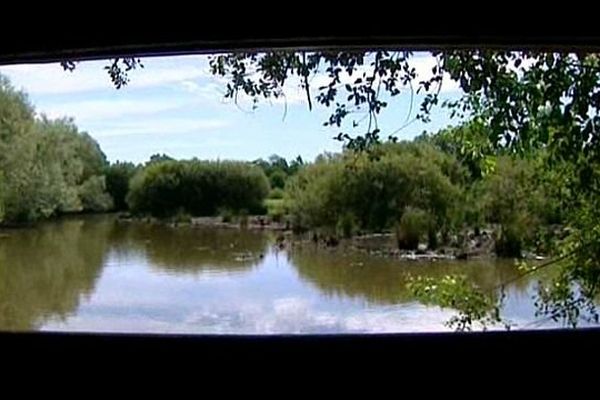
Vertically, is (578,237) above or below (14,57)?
below

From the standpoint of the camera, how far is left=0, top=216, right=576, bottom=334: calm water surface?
10.2 ft

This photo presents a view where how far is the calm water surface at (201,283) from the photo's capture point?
3104 millimetres

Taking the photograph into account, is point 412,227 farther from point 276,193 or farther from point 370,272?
point 276,193

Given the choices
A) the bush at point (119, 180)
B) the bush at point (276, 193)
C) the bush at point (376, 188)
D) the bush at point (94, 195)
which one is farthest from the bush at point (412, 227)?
the bush at point (94, 195)

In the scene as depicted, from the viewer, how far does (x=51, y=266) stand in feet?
10.4

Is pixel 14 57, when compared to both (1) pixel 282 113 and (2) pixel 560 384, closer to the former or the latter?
(1) pixel 282 113

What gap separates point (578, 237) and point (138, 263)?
2.14m

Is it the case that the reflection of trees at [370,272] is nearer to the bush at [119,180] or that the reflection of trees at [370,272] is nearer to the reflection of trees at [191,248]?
the reflection of trees at [191,248]

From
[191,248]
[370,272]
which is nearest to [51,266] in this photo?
[191,248]

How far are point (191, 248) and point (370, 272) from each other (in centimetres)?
84

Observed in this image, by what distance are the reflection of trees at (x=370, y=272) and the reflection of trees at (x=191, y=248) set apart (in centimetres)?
22

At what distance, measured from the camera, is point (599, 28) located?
2.92 metres

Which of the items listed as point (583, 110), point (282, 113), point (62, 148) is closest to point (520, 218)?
point (583, 110)

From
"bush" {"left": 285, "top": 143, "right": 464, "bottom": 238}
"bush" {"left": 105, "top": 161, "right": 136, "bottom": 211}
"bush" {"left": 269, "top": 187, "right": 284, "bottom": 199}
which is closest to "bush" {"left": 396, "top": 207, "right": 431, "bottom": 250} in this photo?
"bush" {"left": 285, "top": 143, "right": 464, "bottom": 238}
